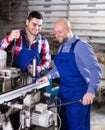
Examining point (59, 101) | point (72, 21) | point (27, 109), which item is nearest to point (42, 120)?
point (27, 109)

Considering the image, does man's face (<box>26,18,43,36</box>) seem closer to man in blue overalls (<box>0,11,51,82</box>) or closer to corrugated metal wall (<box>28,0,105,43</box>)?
man in blue overalls (<box>0,11,51,82</box>)

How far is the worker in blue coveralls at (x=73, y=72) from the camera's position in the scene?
6.53 ft

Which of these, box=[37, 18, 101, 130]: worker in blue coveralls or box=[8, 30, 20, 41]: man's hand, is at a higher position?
box=[8, 30, 20, 41]: man's hand

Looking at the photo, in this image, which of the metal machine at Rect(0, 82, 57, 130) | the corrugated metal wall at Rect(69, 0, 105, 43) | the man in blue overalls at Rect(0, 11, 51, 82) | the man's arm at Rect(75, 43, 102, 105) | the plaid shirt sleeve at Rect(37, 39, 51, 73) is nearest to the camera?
the metal machine at Rect(0, 82, 57, 130)

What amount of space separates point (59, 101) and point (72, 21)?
8.94 feet

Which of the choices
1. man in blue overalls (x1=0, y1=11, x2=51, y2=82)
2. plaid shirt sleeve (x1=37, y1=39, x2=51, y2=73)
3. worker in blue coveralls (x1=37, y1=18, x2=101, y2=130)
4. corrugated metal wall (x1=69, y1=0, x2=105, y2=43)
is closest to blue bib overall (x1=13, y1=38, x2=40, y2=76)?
man in blue overalls (x1=0, y1=11, x2=51, y2=82)

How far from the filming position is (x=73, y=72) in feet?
6.83

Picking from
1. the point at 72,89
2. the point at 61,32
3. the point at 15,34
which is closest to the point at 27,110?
the point at 72,89

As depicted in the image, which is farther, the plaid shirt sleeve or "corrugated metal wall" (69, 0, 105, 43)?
"corrugated metal wall" (69, 0, 105, 43)

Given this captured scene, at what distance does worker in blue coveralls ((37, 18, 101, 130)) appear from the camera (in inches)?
78.3

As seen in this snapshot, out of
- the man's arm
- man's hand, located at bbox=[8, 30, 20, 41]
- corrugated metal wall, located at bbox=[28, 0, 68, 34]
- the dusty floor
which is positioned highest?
corrugated metal wall, located at bbox=[28, 0, 68, 34]

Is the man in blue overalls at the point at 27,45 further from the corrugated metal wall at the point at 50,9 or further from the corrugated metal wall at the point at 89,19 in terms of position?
the corrugated metal wall at the point at 50,9

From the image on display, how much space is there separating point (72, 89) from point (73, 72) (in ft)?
0.50

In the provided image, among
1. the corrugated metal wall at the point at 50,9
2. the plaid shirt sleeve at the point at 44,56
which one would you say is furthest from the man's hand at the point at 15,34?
the corrugated metal wall at the point at 50,9
